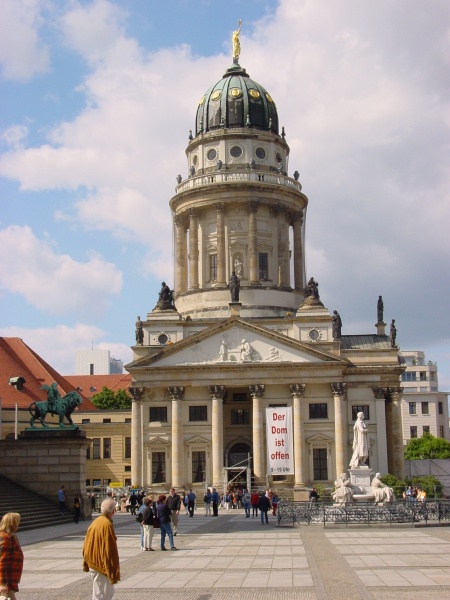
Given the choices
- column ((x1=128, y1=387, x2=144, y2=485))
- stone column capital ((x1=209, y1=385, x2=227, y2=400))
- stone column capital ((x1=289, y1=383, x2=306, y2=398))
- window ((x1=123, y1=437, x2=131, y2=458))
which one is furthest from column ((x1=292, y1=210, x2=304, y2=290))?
window ((x1=123, y1=437, x2=131, y2=458))

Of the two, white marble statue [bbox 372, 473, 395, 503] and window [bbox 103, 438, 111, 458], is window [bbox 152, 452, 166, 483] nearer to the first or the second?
window [bbox 103, 438, 111, 458]

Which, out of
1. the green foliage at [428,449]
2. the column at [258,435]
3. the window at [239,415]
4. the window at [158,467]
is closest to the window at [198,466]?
the window at [158,467]

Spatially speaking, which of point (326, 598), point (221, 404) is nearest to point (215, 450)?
point (221, 404)

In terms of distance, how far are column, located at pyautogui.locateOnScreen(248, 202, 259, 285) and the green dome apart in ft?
33.0

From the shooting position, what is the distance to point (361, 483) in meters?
44.2

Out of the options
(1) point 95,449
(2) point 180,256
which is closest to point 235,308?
(2) point 180,256

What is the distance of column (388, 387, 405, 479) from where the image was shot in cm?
8025

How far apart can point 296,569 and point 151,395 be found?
55.9 m

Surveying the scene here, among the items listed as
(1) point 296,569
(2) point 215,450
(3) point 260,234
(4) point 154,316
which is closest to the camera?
(1) point 296,569

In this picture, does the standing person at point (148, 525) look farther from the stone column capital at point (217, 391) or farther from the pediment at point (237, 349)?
the pediment at point (237, 349)

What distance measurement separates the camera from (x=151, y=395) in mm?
78312

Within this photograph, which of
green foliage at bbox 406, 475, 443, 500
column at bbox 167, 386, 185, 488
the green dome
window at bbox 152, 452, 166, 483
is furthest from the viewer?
the green dome

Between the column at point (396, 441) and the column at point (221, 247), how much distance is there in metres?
19.8

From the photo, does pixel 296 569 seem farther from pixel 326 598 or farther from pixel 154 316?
pixel 154 316
